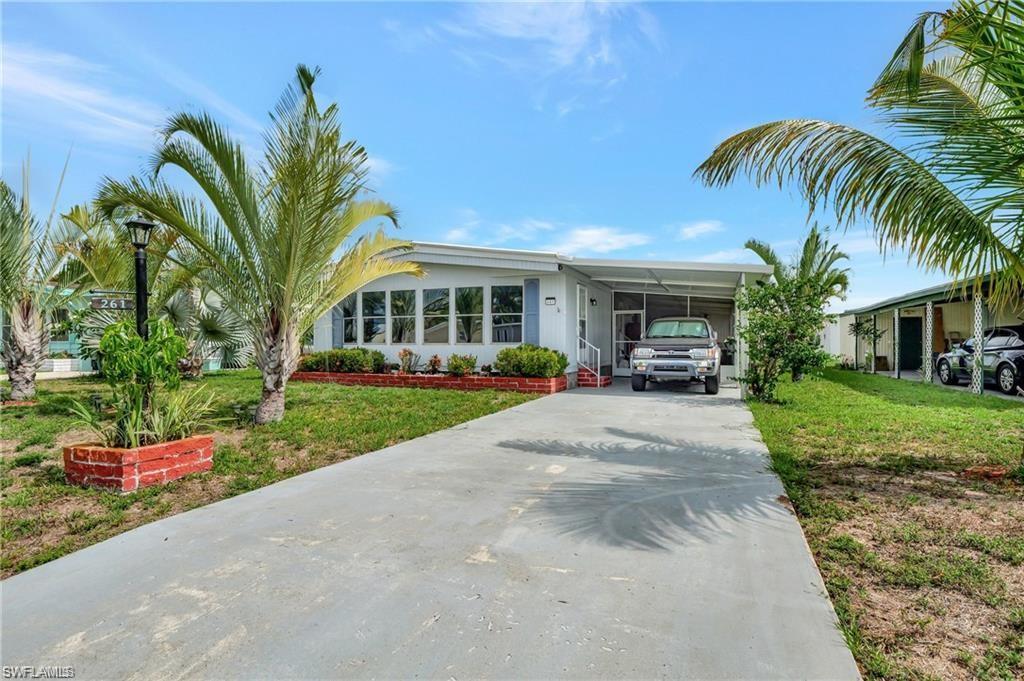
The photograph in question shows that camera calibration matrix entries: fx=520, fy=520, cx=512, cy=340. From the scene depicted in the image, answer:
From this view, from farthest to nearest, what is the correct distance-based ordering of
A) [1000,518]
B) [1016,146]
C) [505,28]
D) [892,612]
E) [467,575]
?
[505,28]
[1016,146]
[1000,518]
[467,575]
[892,612]

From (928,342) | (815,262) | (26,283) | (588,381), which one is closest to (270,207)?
(26,283)

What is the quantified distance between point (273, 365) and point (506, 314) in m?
7.53

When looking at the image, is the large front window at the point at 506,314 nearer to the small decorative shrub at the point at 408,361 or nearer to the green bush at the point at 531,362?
the green bush at the point at 531,362

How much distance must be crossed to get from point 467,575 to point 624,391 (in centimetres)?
1046

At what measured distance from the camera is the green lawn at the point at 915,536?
231 cm

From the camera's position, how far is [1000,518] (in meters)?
3.81

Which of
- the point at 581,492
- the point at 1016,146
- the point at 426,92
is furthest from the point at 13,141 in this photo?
the point at 1016,146

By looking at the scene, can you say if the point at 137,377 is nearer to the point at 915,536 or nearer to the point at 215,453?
the point at 215,453

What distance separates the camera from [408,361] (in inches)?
560

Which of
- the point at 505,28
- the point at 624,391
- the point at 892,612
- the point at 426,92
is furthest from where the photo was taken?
the point at 624,391

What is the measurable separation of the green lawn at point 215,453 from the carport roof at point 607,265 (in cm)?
368

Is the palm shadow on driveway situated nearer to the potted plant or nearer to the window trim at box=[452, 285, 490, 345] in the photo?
the potted plant

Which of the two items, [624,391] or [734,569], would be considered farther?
[624,391]

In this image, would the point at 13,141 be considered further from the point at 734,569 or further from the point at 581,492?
the point at 734,569
